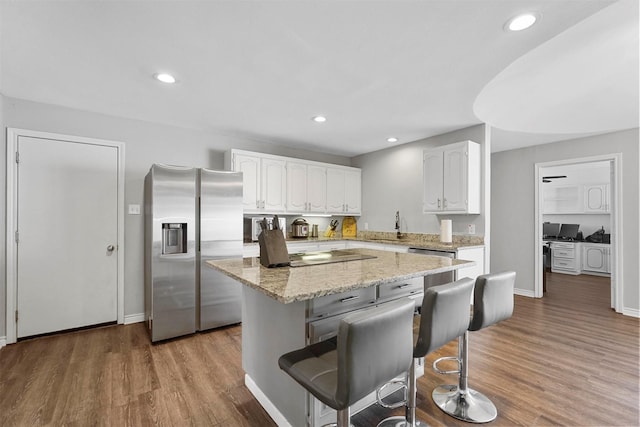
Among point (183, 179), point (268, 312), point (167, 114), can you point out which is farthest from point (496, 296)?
point (167, 114)

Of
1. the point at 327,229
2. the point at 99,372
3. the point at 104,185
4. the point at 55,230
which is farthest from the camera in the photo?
the point at 327,229

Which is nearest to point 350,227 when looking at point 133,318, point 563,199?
point 133,318

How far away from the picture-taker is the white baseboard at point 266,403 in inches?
68.4

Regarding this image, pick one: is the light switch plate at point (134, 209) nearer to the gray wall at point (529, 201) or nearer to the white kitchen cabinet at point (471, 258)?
the white kitchen cabinet at point (471, 258)

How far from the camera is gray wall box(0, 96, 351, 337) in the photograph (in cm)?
298

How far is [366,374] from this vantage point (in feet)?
3.68

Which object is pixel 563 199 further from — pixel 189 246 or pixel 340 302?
pixel 189 246

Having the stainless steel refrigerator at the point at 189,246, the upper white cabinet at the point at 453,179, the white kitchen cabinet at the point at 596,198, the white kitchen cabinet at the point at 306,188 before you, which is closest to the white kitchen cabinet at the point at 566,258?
the white kitchen cabinet at the point at 596,198

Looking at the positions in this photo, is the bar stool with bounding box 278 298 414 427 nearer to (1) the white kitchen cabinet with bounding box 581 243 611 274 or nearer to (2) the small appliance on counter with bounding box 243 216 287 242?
(2) the small appliance on counter with bounding box 243 216 287 242

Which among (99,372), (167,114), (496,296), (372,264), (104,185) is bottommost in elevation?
(99,372)

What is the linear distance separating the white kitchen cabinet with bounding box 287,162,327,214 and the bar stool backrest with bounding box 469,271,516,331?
322 centimetres

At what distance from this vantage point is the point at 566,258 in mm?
6695

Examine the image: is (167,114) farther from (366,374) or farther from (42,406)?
(366,374)

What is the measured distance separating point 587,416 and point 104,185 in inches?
183
